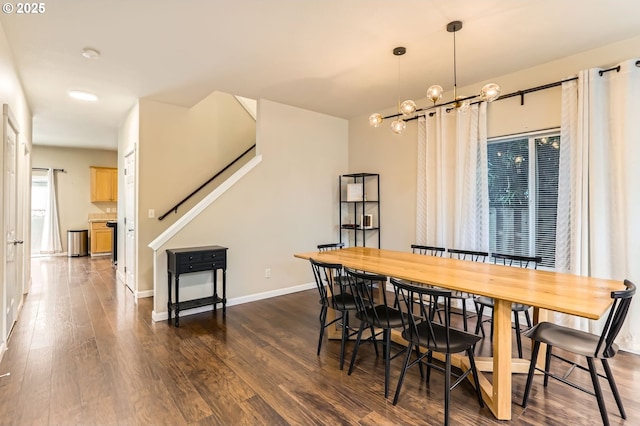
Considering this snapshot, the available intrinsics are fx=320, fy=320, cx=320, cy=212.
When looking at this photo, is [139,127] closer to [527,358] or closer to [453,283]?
[453,283]

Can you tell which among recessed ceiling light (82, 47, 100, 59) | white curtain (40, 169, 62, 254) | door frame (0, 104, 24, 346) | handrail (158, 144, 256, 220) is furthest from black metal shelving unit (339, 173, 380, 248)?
white curtain (40, 169, 62, 254)

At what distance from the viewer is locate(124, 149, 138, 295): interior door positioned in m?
4.73

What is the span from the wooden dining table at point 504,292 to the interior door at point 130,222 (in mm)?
→ 3586

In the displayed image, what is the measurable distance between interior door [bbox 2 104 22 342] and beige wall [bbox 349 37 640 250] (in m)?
4.41

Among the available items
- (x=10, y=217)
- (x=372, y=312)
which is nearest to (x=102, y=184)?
(x=10, y=217)

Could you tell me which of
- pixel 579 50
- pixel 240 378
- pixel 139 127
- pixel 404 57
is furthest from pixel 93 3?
pixel 579 50

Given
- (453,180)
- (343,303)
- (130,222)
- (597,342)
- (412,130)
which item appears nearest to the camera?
(597,342)

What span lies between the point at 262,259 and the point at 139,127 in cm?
250

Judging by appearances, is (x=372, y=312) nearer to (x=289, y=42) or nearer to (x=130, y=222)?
(x=289, y=42)

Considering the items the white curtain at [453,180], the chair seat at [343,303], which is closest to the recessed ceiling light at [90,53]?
the chair seat at [343,303]

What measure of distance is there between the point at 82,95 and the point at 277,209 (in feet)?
9.90

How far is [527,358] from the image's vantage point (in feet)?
9.12

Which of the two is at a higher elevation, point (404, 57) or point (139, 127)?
point (404, 57)

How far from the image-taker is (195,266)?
370 cm
